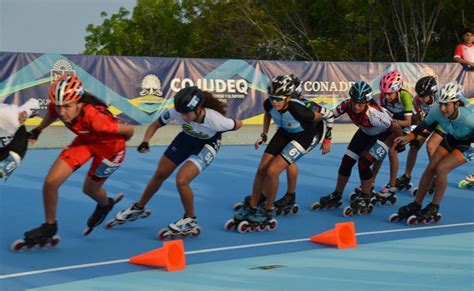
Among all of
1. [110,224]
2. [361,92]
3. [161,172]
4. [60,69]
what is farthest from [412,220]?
[60,69]

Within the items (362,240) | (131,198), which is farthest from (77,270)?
(131,198)

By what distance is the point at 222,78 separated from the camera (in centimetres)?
1809

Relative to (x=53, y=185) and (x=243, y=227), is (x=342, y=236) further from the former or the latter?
(x=53, y=185)

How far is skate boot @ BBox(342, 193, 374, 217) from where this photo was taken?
10266 millimetres

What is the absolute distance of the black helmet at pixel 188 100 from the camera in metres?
8.19

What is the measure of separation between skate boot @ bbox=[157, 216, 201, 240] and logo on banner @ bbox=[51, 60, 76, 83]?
28.0 feet

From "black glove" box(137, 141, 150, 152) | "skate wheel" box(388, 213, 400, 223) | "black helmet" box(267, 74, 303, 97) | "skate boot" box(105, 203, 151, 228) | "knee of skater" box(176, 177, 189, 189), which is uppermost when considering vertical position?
"black helmet" box(267, 74, 303, 97)

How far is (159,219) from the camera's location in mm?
9531

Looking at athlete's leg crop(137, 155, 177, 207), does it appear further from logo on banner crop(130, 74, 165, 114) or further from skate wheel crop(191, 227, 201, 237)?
logo on banner crop(130, 74, 165, 114)

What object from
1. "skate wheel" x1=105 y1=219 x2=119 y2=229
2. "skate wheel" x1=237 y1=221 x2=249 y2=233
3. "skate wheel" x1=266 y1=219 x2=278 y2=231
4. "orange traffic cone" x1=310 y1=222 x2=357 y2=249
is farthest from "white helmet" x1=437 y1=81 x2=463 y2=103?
"skate wheel" x1=105 y1=219 x2=119 y2=229

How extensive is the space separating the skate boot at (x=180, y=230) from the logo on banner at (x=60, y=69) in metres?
8.52

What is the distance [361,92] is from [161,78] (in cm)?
842

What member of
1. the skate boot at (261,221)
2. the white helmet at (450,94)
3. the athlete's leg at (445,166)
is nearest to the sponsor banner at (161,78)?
the skate boot at (261,221)

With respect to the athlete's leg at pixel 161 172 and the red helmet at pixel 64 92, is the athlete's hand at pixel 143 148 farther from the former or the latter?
the red helmet at pixel 64 92
